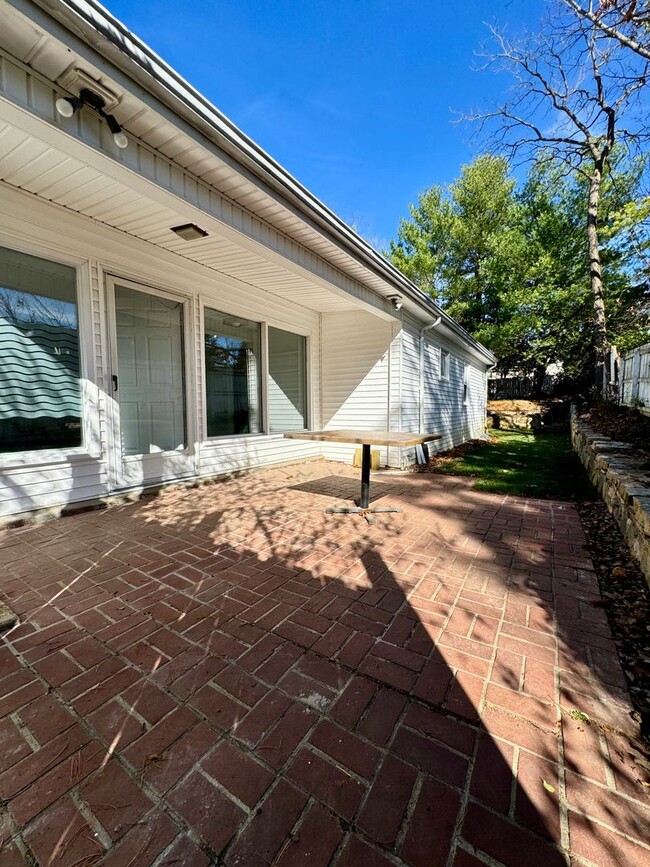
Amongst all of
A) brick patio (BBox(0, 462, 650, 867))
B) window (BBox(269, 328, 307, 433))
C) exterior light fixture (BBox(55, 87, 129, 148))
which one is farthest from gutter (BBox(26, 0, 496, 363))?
brick patio (BBox(0, 462, 650, 867))

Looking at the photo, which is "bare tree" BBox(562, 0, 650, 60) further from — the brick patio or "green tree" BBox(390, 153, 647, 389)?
the brick patio

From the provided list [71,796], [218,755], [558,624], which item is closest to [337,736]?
[218,755]

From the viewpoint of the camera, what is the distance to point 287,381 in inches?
263

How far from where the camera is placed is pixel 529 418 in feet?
47.8

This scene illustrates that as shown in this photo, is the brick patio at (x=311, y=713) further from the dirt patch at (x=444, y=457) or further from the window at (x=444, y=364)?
the window at (x=444, y=364)

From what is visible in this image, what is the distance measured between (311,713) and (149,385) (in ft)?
13.3

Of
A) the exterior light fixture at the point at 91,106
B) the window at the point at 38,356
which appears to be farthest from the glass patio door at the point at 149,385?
the exterior light fixture at the point at 91,106

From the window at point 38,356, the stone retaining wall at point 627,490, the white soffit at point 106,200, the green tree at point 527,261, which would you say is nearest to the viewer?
the stone retaining wall at point 627,490

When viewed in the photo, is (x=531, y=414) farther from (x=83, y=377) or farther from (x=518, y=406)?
(x=83, y=377)

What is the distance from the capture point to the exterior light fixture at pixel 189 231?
3588 mm

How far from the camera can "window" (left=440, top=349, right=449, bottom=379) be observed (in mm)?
8867

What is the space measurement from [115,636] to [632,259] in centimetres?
1762

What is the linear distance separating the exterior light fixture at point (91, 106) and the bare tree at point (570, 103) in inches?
327

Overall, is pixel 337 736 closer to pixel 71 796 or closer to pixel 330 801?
pixel 330 801
